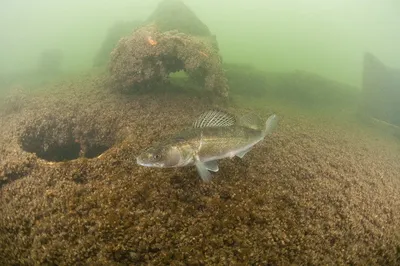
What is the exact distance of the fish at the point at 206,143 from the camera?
12.5 ft

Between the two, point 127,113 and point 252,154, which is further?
point 127,113

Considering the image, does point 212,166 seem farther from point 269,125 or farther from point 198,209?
point 269,125

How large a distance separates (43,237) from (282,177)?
12.4ft

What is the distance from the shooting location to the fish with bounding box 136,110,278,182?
380cm

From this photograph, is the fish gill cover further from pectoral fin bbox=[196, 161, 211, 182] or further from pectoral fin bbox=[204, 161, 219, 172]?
pectoral fin bbox=[196, 161, 211, 182]

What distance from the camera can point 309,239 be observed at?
12.3 feet

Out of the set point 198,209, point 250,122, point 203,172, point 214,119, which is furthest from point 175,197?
point 250,122

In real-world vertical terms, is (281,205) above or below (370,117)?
above

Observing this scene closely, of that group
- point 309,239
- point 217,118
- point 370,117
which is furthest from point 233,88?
point 309,239

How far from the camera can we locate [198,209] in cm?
405

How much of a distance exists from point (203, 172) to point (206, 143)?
44 cm

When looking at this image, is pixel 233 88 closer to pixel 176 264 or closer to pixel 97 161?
pixel 97 161

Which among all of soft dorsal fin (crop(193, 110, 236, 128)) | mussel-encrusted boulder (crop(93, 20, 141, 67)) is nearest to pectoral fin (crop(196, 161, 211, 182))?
soft dorsal fin (crop(193, 110, 236, 128))

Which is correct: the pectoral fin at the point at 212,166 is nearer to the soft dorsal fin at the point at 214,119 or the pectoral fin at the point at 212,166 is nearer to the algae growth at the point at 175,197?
the algae growth at the point at 175,197
